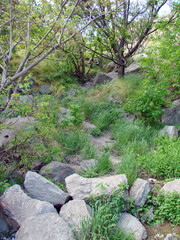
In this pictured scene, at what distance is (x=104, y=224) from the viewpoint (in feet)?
9.04

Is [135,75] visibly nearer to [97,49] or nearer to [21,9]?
[97,49]

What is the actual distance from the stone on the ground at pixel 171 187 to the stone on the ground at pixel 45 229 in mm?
1696

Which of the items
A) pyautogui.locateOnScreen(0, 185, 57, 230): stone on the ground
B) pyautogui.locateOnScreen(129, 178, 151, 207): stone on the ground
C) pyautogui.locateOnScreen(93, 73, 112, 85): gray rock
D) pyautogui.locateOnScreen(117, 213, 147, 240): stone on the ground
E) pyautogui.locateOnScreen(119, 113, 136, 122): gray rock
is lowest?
pyautogui.locateOnScreen(117, 213, 147, 240): stone on the ground

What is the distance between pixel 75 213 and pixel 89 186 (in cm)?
60

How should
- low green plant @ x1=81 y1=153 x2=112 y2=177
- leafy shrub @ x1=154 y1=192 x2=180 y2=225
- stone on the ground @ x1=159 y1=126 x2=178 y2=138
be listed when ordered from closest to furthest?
leafy shrub @ x1=154 y1=192 x2=180 y2=225 → low green plant @ x1=81 y1=153 x2=112 y2=177 → stone on the ground @ x1=159 y1=126 x2=178 y2=138

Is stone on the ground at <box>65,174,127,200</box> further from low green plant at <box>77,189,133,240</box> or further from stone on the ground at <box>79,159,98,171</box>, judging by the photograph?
stone on the ground at <box>79,159,98,171</box>

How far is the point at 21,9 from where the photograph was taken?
4.52m

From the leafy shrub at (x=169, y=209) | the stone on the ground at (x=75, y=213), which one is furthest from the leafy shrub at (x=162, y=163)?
the stone on the ground at (x=75, y=213)

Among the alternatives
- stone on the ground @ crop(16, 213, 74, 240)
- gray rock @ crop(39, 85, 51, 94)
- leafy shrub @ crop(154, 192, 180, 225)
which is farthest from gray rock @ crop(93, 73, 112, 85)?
stone on the ground @ crop(16, 213, 74, 240)

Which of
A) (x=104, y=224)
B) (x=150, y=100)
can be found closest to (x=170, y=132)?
(x=150, y=100)

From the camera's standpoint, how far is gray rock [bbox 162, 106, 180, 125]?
22.9 ft

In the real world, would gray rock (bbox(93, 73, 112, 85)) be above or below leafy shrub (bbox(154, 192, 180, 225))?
above

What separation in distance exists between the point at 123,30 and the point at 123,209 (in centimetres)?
767

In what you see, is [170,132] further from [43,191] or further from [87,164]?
[43,191]
